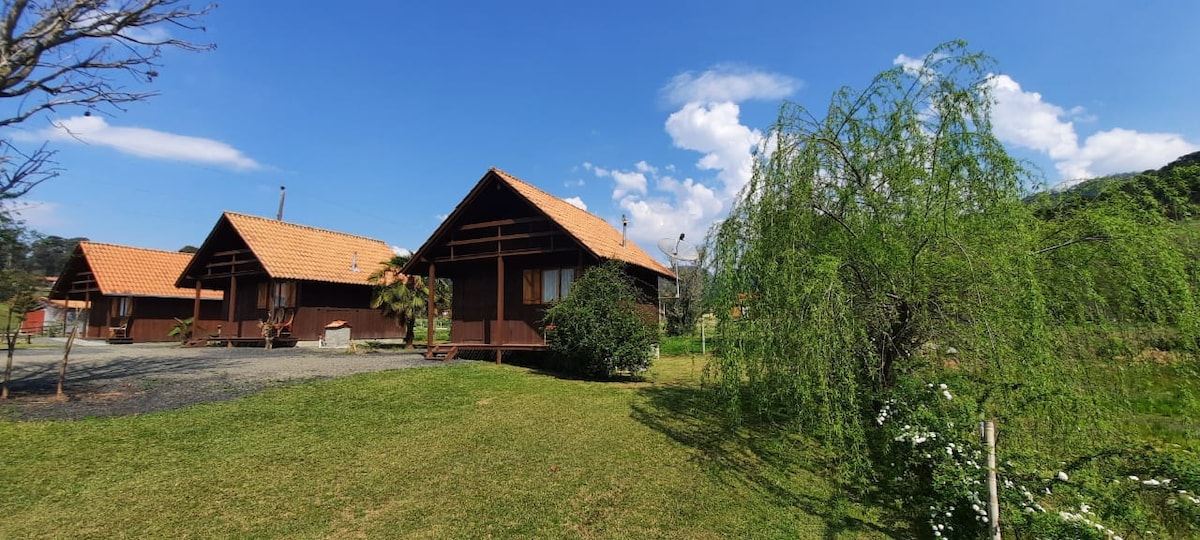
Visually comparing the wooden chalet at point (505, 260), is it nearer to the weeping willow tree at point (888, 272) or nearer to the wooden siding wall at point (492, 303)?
the wooden siding wall at point (492, 303)

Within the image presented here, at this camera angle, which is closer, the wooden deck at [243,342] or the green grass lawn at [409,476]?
the green grass lawn at [409,476]

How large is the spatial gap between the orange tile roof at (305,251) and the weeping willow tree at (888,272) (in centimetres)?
1950

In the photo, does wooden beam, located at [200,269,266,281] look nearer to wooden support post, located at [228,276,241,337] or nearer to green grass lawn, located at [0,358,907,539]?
wooden support post, located at [228,276,241,337]

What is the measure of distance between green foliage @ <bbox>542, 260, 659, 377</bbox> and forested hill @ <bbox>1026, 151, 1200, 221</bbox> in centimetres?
741

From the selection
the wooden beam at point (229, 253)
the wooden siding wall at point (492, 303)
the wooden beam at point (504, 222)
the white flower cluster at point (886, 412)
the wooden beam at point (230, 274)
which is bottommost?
the white flower cluster at point (886, 412)

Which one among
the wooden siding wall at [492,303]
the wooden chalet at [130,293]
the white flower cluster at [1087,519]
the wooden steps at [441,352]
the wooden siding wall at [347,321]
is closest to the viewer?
the white flower cluster at [1087,519]

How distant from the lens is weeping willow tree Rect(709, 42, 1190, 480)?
16.3ft

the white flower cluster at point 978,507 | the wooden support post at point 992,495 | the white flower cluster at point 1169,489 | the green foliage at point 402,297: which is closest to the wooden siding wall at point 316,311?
the green foliage at point 402,297

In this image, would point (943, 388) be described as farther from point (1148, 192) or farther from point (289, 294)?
point (289, 294)

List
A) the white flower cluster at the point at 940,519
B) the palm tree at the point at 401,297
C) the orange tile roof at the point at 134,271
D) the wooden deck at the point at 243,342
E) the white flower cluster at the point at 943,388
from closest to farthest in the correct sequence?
the white flower cluster at the point at 940,519
the white flower cluster at the point at 943,388
the palm tree at the point at 401,297
the wooden deck at the point at 243,342
the orange tile roof at the point at 134,271

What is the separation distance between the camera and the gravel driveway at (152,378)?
8.50 meters

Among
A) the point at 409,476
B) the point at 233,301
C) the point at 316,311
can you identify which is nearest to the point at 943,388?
the point at 409,476

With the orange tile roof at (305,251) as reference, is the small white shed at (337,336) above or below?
below

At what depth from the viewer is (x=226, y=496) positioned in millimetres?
5230
